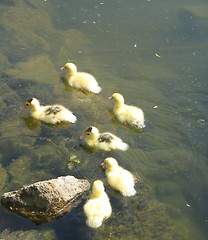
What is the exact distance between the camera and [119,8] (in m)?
10.2

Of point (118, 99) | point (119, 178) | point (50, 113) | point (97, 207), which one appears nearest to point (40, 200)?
point (97, 207)

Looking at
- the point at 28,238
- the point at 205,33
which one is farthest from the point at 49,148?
the point at 205,33

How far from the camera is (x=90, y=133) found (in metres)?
5.13

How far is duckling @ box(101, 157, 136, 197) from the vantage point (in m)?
4.41

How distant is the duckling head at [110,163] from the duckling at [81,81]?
237 centimetres

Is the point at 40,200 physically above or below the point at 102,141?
above

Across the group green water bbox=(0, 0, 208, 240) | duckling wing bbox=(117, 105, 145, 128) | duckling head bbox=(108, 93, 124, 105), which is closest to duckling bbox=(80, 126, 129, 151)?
green water bbox=(0, 0, 208, 240)

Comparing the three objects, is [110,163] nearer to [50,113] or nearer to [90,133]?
[90,133]

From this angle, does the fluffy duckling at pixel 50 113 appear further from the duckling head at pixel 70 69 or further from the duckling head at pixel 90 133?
the duckling head at pixel 70 69

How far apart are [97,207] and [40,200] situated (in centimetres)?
74

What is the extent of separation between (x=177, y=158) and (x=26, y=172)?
2.48 m

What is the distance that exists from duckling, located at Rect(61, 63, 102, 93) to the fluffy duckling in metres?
1.08

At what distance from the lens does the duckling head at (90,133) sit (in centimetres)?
510

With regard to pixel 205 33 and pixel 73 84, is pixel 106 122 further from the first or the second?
pixel 205 33
